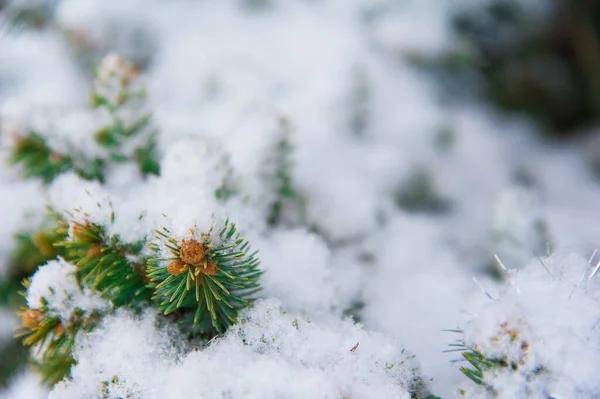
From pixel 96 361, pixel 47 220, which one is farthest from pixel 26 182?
pixel 96 361

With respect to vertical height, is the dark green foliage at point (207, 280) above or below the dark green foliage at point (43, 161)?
below

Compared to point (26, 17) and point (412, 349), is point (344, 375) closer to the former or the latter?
point (412, 349)

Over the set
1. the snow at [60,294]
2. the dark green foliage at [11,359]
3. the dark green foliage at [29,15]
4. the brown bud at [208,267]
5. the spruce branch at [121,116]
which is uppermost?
the dark green foliage at [29,15]

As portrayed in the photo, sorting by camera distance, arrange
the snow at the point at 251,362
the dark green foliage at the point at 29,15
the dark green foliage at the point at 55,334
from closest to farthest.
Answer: the snow at the point at 251,362
the dark green foliage at the point at 55,334
the dark green foliage at the point at 29,15

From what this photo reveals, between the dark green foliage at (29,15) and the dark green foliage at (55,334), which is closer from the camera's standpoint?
the dark green foliage at (55,334)

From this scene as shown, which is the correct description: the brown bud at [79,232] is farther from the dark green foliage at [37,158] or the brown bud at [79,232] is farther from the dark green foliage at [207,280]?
the dark green foliage at [37,158]

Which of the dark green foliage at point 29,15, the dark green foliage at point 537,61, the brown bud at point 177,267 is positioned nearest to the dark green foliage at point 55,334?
the brown bud at point 177,267

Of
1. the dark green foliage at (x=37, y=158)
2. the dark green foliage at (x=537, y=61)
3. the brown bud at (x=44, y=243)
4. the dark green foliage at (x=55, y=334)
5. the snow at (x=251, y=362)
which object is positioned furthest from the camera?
the dark green foliage at (x=537, y=61)
